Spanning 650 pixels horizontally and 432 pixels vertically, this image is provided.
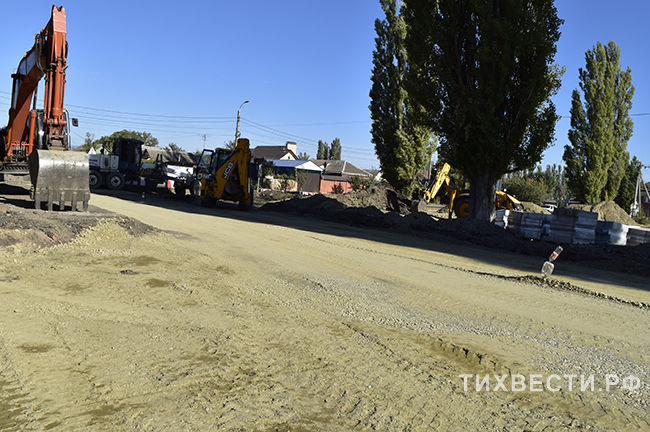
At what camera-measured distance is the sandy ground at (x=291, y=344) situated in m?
3.86

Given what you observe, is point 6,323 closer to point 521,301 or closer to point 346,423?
point 346,423

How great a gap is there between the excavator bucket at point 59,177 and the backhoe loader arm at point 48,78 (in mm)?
547

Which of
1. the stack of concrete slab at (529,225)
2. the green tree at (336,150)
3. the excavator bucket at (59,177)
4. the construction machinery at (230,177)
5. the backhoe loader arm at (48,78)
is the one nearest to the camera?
the excavator bucket at (59,177)

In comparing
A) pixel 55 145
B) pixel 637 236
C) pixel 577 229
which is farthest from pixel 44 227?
pixel 637 236

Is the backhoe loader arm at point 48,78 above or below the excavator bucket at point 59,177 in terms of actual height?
above

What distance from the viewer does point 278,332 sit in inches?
223

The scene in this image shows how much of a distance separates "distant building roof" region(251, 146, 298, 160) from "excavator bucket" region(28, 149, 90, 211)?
72540 millimetres

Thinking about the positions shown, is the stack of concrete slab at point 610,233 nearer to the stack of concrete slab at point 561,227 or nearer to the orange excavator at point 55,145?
the stack of concrete slab at point 561,227

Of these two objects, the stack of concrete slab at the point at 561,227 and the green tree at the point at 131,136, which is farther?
the green tree at the point at 131,136

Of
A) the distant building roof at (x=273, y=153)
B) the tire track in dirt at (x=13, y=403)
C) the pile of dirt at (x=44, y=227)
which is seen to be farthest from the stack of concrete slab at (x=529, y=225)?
the distant building roof at (x=273, y=153)

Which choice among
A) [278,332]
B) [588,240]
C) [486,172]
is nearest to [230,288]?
[278,332]

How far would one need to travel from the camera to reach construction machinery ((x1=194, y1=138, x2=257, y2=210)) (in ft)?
70.2

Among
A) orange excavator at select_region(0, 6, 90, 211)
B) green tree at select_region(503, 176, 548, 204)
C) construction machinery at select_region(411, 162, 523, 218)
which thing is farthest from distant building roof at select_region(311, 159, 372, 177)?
orange excavator at select_region(0, 6, 90, 211)

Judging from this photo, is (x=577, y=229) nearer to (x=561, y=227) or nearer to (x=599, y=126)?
(x=561, y=227)
